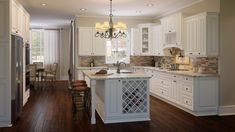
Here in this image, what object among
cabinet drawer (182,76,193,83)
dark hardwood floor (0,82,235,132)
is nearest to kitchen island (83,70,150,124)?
dark hardwood floor (0,82,235,132)

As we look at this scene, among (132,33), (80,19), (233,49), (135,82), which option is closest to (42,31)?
(80,19)

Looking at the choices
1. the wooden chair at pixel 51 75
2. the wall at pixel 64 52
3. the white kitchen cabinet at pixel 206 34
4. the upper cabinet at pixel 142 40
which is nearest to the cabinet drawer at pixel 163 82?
the white kitchen cabinet at pixel 206 34

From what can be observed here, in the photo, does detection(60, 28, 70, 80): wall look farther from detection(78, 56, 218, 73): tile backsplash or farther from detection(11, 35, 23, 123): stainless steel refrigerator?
detection(11, 35, 23, 123): stainless steel refrigerator

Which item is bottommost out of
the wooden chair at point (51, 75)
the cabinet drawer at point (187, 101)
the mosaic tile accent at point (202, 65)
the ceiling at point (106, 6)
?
the cabinet drawer at point (187, 101)

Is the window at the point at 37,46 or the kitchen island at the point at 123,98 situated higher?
the window at the point at 37,46

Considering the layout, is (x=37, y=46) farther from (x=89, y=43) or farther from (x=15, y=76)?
(x=15, y=76)

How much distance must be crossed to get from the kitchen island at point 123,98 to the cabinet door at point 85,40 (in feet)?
11.7

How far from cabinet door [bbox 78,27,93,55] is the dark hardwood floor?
244cm

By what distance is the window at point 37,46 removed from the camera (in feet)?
42.0

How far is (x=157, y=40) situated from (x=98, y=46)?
2.03 meters

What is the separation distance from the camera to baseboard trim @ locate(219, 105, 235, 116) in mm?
5902

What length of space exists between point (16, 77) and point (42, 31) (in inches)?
312

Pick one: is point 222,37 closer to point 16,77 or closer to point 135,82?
point 135,82

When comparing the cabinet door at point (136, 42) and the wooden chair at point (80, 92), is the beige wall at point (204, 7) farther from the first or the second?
the wooden chair at point (80, 92)
